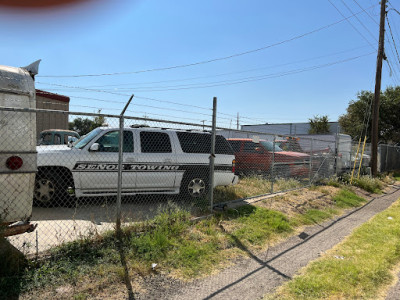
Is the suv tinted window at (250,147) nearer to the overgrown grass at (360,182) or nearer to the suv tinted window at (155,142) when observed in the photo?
the overgrown grass at (360,182)

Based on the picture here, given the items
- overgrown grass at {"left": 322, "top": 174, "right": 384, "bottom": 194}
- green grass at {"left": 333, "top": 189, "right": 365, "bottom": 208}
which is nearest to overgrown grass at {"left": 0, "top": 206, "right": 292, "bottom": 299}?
green grass at {"left": 333, "top": 189, "right": 365, "bottom": 208}

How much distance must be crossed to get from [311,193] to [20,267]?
26.9ft

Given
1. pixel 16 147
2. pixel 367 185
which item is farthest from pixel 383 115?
pixel 16 147

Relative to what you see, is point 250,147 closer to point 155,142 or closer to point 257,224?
point 155,142

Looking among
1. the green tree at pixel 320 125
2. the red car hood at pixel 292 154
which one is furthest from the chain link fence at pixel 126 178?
the green tree at pixel 320 125

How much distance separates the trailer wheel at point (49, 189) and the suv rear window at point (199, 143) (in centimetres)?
281

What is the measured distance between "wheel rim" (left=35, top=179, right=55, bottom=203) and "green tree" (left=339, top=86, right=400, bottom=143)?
2661 cm

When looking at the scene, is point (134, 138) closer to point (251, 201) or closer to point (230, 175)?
point (230, 175)

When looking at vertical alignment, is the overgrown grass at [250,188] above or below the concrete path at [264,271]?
above

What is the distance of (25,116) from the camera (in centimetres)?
351

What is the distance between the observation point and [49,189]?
595 centimetres

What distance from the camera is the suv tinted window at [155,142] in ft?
21.9

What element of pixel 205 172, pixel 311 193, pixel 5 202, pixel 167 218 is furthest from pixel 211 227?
pixel 311 193

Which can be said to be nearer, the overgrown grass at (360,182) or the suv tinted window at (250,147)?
the suv tinted window at (250,147)
